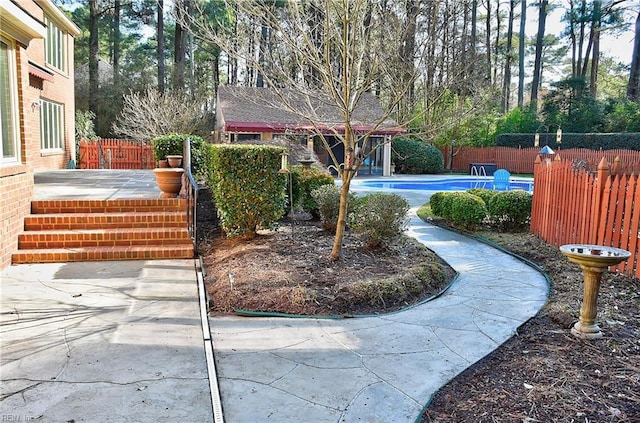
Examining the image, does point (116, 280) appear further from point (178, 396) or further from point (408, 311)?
point (408, 311)

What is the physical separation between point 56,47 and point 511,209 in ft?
50.5

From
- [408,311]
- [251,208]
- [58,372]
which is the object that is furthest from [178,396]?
[251,208]

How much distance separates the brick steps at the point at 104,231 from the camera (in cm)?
640

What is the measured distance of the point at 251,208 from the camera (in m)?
6.98

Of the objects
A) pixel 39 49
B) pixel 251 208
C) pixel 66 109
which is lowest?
pixel 251 208

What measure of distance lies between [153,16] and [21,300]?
29.0 m

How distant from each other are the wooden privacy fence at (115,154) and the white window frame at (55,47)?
3755 mm

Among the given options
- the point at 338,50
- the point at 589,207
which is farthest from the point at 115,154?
the point at 589,207

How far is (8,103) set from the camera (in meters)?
6.11

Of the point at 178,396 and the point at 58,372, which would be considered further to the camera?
the point at 58,372

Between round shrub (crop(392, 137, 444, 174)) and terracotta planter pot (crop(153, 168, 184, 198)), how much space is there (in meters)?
19.1

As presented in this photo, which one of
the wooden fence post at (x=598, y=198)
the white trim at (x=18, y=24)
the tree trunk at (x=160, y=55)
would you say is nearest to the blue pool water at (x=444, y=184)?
the wooden fence post at (x=598, y=198)

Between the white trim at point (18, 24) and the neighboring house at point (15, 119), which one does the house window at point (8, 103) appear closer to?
the neighboring house at point (15, 119)

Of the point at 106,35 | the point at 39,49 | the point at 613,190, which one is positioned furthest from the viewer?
the point at 106,35
